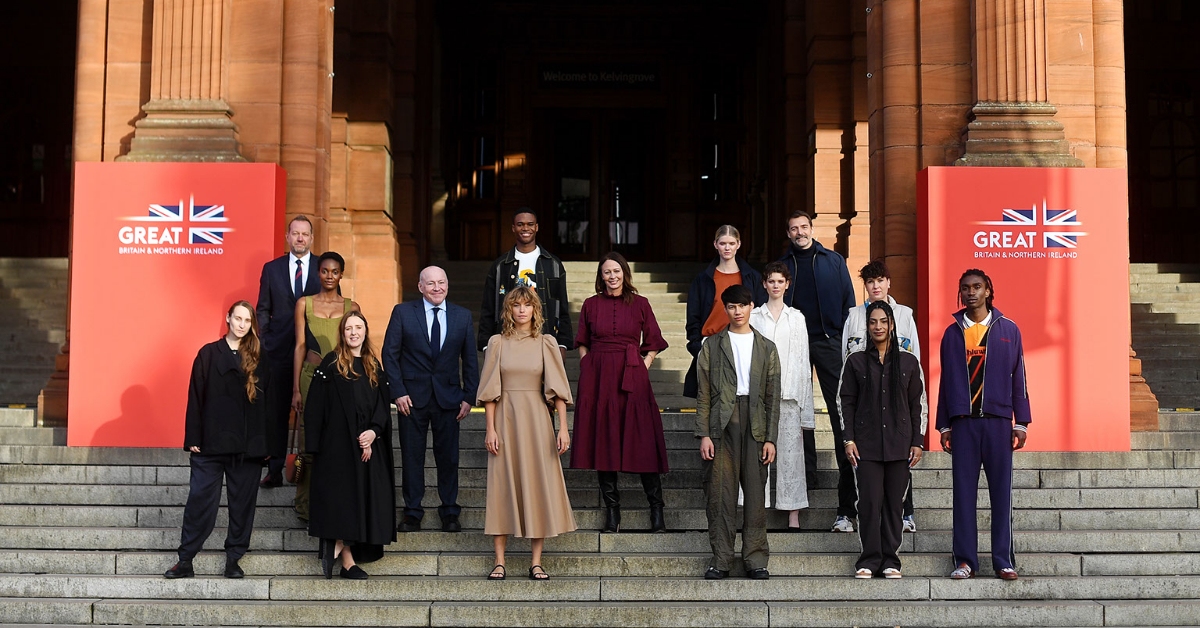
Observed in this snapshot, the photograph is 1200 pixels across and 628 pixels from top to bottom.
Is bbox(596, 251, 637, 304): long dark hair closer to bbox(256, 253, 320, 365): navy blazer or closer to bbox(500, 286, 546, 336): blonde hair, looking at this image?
bbox(500, 286, 546, 336): blonde hair

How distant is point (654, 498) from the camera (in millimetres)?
8773

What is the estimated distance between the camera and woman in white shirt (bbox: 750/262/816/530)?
8641 millimetres

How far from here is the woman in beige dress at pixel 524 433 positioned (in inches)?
318

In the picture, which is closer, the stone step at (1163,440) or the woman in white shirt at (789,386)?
the woman in white shirt at (789,386)

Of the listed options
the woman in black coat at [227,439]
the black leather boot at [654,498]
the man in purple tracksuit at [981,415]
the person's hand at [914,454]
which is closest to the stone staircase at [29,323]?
the woman in black coat at [227,439]

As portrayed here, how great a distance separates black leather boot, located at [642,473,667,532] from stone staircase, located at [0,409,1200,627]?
15cm

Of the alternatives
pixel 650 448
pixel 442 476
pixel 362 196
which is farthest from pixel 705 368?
pixel 362 196

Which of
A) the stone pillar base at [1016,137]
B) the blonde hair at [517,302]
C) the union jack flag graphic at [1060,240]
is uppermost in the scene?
the stone pillar base at [1016,137]

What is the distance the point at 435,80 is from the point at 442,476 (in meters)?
13.9

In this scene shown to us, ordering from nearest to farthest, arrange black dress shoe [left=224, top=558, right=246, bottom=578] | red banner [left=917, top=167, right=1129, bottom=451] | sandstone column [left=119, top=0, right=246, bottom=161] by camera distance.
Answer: black dress shoe [left=224, top=558, right=246, bottom=578], red banner [left=917, top=167, right=1129, bottom=451], sandstone column [left=119, top=0, right=246, bottom=161]

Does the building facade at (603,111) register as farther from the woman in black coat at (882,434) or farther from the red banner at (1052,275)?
the woman in black coat at (882,434)

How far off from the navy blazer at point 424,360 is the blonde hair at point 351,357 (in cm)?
53

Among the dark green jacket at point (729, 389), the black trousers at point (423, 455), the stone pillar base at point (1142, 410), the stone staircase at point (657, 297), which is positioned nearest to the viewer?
the dark green jacket at point (729, 389)

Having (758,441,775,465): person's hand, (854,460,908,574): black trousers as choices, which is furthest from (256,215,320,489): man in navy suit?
(854,460,908,574): black trousers
